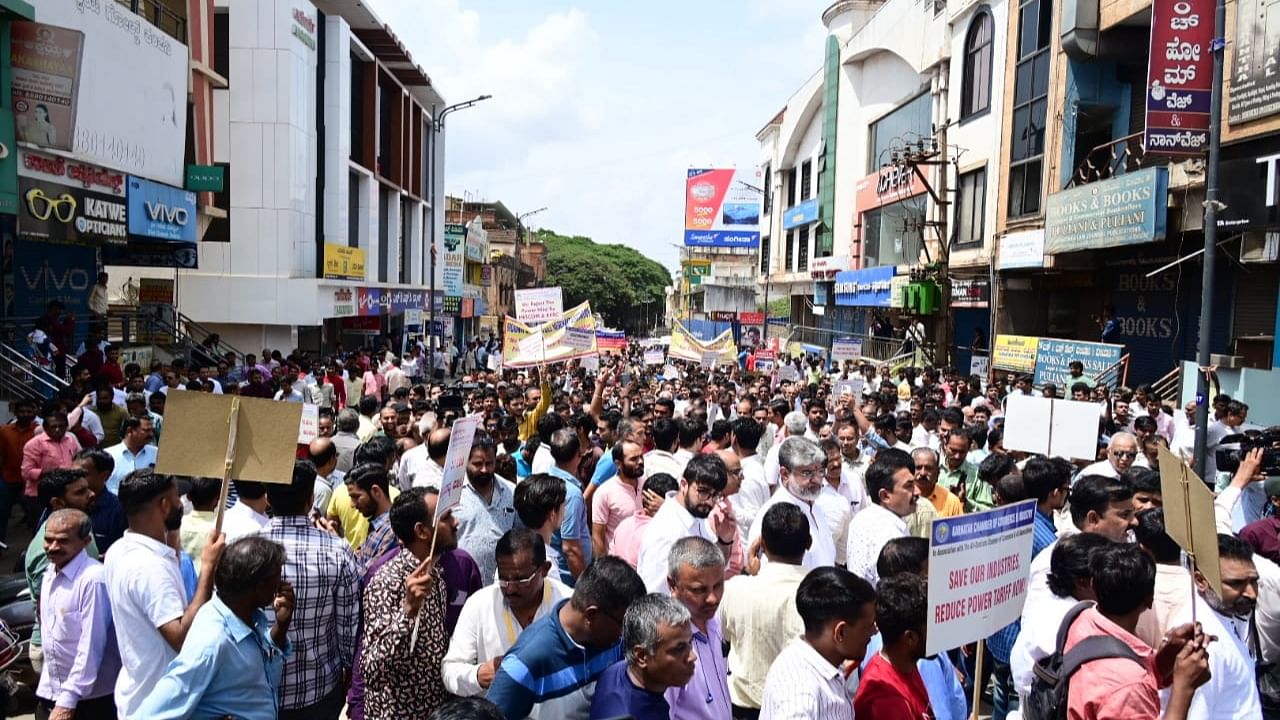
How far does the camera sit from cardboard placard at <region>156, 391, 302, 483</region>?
4.35 metres

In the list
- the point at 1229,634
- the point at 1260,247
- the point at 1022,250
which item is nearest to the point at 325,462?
the point at 1229,634

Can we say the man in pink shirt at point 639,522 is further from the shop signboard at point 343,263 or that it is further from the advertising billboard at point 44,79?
the shop signboard at point 343,263

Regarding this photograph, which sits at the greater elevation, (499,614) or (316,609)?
(499,614)

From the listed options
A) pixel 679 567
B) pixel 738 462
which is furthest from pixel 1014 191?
pixel 679 567

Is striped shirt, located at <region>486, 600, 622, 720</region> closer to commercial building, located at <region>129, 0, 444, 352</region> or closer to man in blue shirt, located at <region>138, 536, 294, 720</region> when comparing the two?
man in blue shirt, located at <region>138, 536, 294, 720</region>

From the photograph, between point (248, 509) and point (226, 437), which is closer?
point (226, 437)

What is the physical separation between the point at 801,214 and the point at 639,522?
137 ft

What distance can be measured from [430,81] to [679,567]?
47219mm

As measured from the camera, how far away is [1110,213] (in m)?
17.4

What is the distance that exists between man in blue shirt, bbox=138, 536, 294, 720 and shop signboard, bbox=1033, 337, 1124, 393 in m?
15.2

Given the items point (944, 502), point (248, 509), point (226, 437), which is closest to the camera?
point (226, 437)

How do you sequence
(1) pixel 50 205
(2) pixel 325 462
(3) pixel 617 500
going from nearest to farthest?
(3) pixel 617 500 → (2) pixel 325 462 → (1) pixel 50 205

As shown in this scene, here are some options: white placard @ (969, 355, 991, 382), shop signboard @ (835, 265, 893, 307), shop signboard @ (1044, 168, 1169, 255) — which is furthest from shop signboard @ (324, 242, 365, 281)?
shop signboard @ (1044, 168, 1169, 255)

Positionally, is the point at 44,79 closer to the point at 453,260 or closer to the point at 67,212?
the point at 67,212
